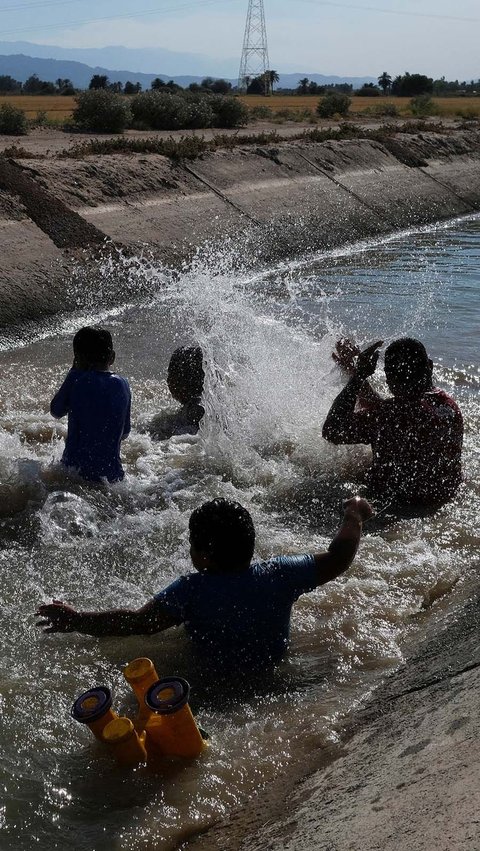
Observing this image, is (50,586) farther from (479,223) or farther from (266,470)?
(479,223)

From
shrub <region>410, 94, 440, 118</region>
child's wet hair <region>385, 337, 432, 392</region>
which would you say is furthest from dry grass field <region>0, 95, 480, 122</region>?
child's wet hair <region>385, 337, 432, 392</region>

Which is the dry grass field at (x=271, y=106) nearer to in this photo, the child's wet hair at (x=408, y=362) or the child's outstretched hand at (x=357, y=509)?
the child's wet hair at (x=408, y=362)

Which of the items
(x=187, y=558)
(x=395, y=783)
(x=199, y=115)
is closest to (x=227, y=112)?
(x=199, y=115)

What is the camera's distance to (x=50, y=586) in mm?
4879

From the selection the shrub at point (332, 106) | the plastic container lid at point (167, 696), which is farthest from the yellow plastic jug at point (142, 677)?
the shrub at point (332, 106)

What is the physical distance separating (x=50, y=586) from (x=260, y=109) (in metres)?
32.0

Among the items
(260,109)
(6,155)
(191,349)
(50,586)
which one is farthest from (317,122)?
(50,586)

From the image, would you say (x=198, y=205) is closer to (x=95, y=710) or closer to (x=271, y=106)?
(x=95, y=710)

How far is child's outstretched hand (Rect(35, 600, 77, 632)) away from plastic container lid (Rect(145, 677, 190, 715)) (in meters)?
0.52

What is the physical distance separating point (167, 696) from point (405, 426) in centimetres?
279

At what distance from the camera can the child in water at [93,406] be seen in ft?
→ 18.5

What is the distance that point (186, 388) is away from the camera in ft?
22.9

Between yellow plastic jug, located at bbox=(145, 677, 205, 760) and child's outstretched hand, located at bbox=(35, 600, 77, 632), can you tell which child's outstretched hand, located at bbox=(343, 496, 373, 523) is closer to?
yellow plastic jug, located at bbox=(145, 677, 205, 760)

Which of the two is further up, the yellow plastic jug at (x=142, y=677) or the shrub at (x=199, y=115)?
the yellow plastic jug at (x=142, y=677)
